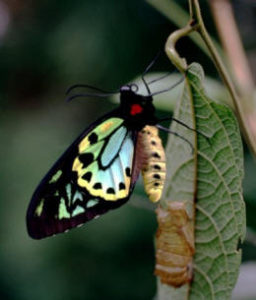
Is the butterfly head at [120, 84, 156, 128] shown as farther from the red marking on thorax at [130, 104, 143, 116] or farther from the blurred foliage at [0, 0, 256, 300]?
the blurred foliage at [0, 0, 256, 300]

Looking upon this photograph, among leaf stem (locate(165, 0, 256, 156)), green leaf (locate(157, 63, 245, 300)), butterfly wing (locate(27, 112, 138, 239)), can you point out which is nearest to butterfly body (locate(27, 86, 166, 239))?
butterfly wing (locate(27, 112, 138, 239))

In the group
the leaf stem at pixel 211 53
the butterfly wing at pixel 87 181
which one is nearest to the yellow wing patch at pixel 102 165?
the butterfly wing at pixel 87 181

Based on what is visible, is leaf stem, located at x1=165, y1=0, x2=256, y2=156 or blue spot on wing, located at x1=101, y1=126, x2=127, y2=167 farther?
blue spot on wing, located at x1=101, y1=126, x2=127, y2=167

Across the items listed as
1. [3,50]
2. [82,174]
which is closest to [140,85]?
[82,174]

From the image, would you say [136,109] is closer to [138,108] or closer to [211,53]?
[138,108]

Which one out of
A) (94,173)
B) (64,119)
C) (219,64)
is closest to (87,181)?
(94,173)

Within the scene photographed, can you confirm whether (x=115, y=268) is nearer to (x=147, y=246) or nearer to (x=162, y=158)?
(x=147, y=246)
